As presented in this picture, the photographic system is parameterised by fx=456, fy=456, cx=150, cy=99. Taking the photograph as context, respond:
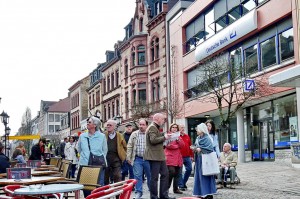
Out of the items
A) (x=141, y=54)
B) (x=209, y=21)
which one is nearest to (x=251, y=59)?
(x=209, y=21)

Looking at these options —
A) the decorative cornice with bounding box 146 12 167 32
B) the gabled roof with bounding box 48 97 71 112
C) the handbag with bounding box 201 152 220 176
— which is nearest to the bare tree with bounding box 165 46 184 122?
the decorative cornice with bounding box 146 12 167 32

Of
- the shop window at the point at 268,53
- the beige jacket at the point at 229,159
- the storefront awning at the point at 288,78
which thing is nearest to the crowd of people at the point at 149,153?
the beige jacket at the point at 229,159

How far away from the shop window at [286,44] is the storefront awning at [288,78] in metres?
3.34

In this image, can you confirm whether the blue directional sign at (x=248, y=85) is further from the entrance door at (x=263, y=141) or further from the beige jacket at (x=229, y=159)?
the beige jacket at (x=229, y=159)

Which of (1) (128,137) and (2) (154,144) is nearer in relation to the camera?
(2) (154,144)

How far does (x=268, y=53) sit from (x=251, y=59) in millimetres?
1492

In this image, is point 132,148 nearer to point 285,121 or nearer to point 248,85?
point 248,85

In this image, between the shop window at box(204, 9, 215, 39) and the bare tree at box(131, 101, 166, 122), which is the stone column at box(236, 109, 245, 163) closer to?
the shop window at box(204, 9, 215, 39)

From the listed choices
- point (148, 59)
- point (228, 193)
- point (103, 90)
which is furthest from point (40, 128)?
point (228, 193)

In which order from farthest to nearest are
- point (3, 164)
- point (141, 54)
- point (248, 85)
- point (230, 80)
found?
point (141, 54) < point (248, 85) < point (230, 80) < point (3, 164)

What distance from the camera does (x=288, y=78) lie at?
15273 mm

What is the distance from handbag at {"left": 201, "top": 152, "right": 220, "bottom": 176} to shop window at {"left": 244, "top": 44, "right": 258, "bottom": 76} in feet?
39.1

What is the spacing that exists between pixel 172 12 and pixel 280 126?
15091 mm

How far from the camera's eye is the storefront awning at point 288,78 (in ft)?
48.3
